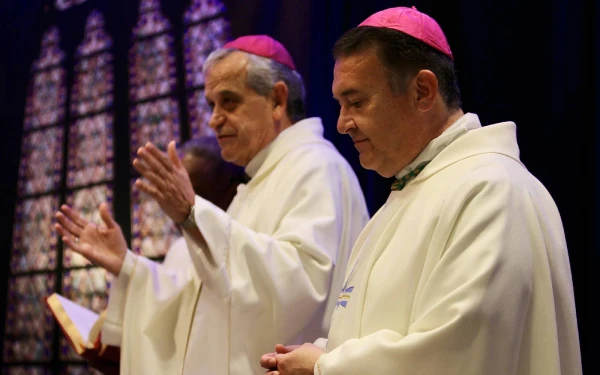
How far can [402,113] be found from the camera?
8.20 ft

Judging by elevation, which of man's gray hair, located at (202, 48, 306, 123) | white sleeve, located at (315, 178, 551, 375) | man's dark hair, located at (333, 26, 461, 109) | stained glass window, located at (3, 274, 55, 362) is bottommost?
stained glass window, located at (3, 274, 55, 362)

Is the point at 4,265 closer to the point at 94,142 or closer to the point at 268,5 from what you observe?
the point at 94,142

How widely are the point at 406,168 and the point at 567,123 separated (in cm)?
135

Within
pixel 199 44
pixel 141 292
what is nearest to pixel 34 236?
pixel 199 44

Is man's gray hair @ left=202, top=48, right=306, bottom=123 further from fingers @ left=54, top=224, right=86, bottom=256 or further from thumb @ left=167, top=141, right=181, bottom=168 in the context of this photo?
fingers @ left=54, top=224, right=86, bottom=256

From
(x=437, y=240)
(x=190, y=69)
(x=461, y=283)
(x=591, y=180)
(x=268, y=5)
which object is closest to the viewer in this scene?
(x=461, y=283)

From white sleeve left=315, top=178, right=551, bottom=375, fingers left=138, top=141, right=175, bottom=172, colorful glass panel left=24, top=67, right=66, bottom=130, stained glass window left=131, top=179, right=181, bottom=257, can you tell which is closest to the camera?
white sleeve left=315, top=178, right=551, bottom=375

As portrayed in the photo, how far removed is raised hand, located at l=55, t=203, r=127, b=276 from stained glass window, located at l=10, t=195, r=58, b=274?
3.48 metres

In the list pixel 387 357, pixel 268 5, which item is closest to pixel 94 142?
pixel 268 5

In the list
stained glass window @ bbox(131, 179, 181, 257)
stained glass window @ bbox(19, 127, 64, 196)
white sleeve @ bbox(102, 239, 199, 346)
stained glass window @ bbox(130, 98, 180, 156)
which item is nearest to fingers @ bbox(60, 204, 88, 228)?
white sleeve @ bbox(102, 239, 199, 346)

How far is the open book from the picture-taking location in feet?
12.6

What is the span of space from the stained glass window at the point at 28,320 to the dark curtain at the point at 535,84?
338 cm

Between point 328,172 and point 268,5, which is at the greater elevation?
point 268,5

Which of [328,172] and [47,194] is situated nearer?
[328,172]
